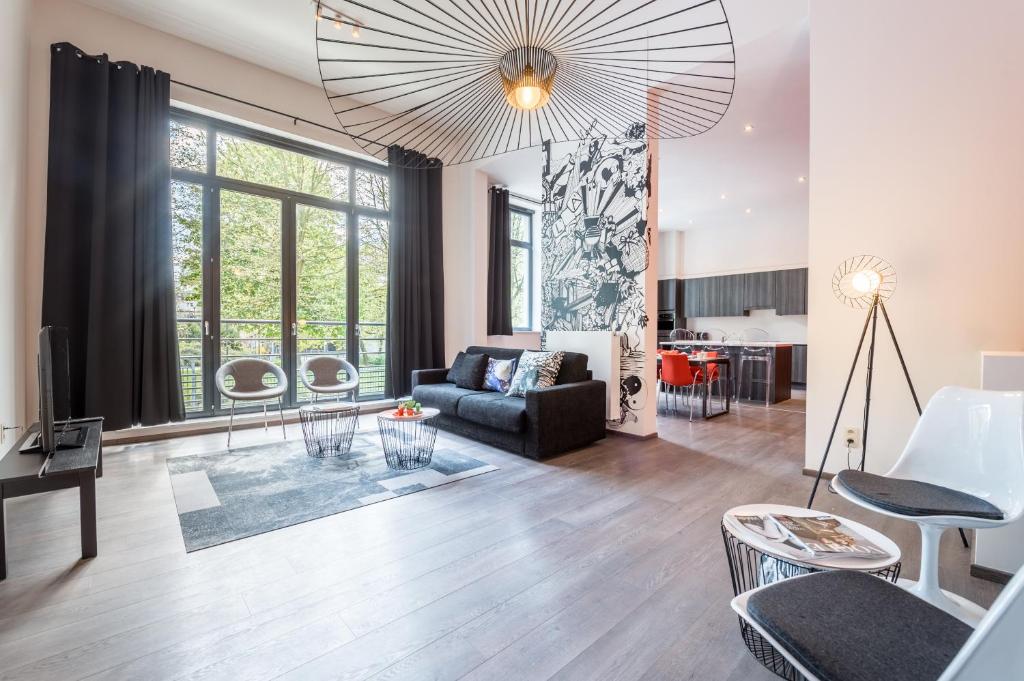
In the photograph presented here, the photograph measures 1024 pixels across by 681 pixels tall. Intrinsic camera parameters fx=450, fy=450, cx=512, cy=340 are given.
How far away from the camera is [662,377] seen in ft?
19.2

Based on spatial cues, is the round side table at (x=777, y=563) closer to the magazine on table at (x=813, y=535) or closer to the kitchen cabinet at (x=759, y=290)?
the magazine on table at (x=813, y=535)

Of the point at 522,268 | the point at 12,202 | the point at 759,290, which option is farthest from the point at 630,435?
the point at 759,290

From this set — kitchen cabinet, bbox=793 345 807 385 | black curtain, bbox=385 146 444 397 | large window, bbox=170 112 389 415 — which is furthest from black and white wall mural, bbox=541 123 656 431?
kitchen cabinet, bbox=793 345 807 385

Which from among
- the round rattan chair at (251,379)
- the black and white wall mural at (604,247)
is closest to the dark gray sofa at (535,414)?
the black and white wall mural at (604,247)

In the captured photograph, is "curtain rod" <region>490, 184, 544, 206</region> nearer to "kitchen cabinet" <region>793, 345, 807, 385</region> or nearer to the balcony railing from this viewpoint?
the balcony railing

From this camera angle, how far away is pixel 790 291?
8.50 m

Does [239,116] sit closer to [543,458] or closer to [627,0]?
[627,0]

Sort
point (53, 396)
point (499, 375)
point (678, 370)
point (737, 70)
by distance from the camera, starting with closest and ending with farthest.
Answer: point (53, 396) → point (737, 70) → point (499, 375) → point (678, 370)

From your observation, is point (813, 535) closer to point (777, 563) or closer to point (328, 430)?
point (777, 563)

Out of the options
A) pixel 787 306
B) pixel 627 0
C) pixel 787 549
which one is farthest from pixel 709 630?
pixel 787 306

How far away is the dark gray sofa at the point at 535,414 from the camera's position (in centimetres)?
381

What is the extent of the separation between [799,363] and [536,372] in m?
6.44

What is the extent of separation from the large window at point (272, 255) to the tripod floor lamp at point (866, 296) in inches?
192

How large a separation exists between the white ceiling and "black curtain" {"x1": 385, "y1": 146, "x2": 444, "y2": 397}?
44.1 inches
